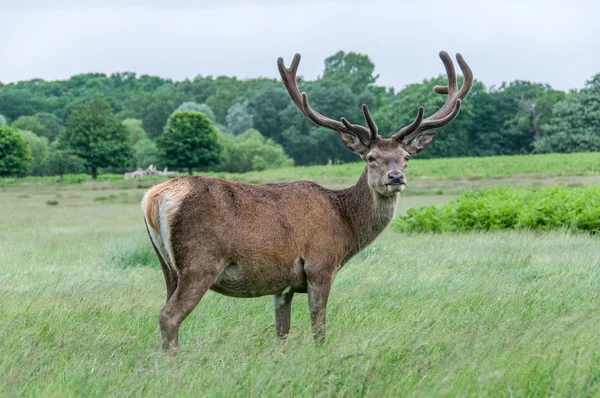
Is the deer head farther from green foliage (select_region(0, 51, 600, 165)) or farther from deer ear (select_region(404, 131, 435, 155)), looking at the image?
green foliage (select_region(0, 51, 600, 165))

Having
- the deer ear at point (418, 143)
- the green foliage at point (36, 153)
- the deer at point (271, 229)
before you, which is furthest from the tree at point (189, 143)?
the deer at point (271, 229)

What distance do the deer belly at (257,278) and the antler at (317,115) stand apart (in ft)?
4.04

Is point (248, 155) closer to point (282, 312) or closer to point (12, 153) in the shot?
point (12, 153)

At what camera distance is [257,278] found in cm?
568

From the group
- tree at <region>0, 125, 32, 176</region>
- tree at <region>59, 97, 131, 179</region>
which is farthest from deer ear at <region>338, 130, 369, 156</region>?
tree at <region>59, 97, 131, 179</region>

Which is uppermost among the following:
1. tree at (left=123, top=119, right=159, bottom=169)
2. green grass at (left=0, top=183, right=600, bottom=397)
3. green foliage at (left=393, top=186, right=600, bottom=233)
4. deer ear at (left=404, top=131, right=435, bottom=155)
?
deer ear at (left=404, top=131, right=435, bottom=155)

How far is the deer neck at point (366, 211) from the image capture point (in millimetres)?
6395

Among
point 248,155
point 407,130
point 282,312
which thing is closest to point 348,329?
point 282,312

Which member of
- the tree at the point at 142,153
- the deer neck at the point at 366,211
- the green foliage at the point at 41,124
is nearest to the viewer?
the deer neck at the point at 366,211

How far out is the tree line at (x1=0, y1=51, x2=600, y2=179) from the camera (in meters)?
65.8

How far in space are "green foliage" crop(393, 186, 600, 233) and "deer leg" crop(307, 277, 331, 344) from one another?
9019mm

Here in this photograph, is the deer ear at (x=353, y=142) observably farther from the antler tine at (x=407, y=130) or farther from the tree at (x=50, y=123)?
the tree at (x=50, y=123)

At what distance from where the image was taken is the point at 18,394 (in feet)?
14.0

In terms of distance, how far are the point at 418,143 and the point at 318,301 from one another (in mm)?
1728
